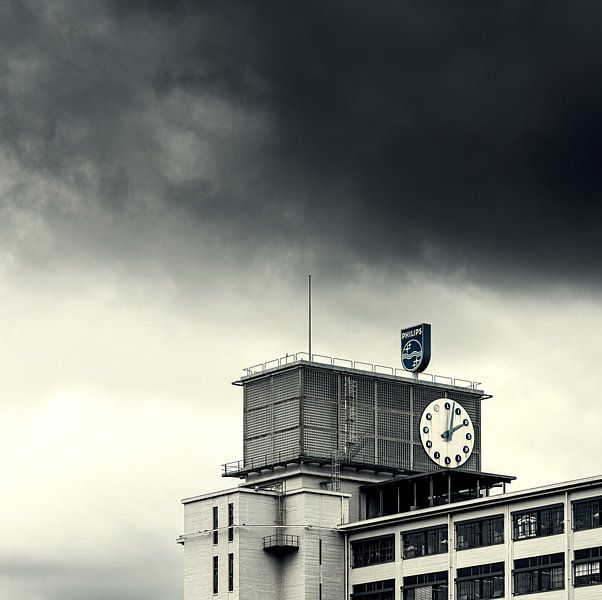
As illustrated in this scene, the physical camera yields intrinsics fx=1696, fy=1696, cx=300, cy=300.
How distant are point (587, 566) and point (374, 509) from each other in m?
37.5

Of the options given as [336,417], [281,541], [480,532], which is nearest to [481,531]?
[480,532]

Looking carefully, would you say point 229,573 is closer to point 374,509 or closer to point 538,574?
point 374,509

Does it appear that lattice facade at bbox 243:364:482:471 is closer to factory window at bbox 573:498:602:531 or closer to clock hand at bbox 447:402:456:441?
clock hand at bbox 447:402:456:441

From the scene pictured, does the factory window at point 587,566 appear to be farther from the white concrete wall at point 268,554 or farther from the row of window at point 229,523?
the row of window at point 229,523

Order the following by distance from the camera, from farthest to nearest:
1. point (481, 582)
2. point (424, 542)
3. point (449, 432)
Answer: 1. point (449, 432)
2. point (424, 542)
3. point (481, 582)

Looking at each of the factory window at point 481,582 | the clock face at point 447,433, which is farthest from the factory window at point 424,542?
the clock face at point 447,433

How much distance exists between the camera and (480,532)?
164 metres

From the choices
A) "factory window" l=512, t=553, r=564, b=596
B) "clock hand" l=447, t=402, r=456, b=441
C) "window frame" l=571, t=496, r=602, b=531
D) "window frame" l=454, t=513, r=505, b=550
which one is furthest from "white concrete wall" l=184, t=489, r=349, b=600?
"window frame" l=571, t=496, r=602, b=531

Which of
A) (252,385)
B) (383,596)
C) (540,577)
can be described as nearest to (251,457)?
(252,385)

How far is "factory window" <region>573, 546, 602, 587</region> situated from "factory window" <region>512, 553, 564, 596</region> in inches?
76.6

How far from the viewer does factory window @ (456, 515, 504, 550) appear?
533 feet

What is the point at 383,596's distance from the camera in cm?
17412

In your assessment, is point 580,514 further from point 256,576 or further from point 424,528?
point 256,576

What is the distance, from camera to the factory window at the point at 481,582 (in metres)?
162
